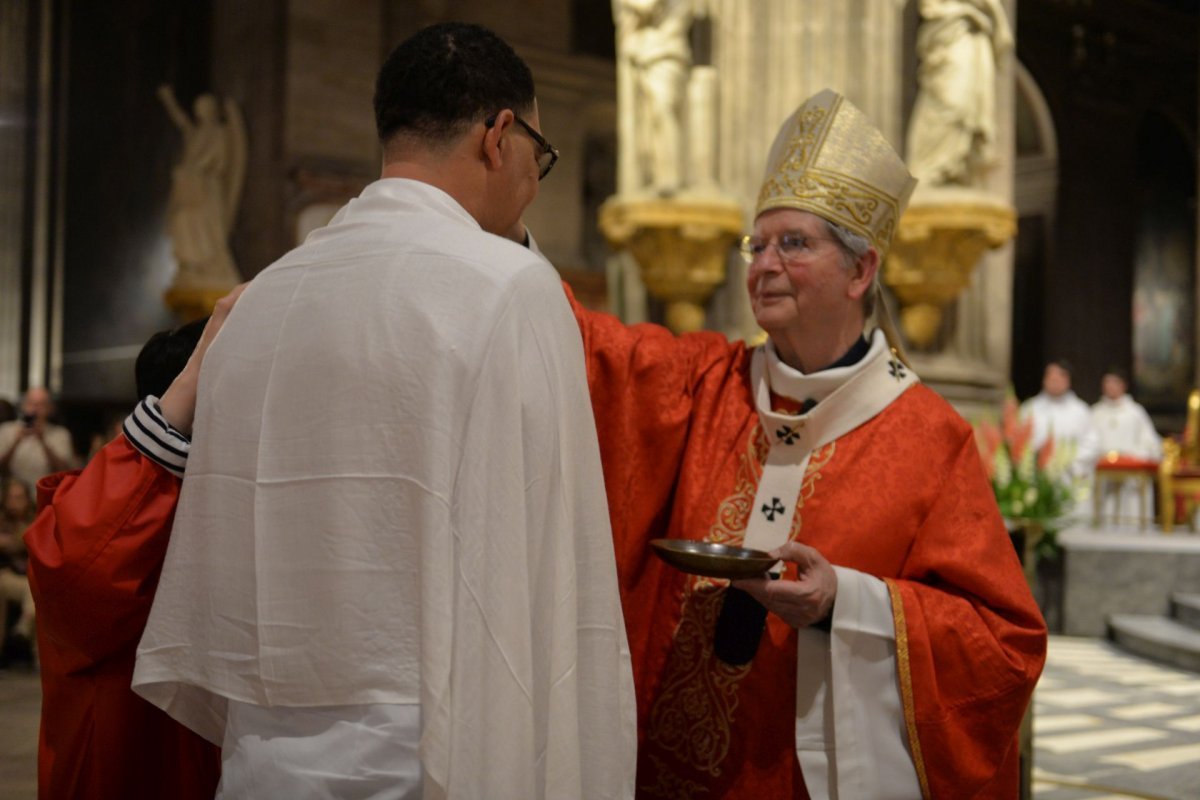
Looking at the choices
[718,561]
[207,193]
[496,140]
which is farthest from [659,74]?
[207,193]

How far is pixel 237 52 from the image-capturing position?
1330 cm

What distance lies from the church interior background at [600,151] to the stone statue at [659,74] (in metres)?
0.12

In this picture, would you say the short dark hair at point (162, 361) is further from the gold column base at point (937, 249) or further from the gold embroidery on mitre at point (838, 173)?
the gold column base at point (937, 249)

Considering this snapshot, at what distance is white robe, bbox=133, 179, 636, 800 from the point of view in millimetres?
1466

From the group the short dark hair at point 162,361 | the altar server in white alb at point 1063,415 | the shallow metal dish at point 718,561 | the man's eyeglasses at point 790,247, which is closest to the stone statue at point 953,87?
the man's eyeglasses at point 790,247

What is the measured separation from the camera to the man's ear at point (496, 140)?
165cm

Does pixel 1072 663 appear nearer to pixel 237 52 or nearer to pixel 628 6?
pixel 628 6

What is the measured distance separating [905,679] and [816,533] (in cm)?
30

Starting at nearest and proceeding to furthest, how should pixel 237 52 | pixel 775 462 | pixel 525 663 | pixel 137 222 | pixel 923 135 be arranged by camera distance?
pixel 525 663
pixel 775 462
pixel 923 135
pixel 237 52
pixel 137 222

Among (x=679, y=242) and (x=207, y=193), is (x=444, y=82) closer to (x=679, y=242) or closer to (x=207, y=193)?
(x=679, y=242)

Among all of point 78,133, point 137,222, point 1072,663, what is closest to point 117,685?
point 1072,663

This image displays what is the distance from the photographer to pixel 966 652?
224 cm

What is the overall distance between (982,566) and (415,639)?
3.79 feet

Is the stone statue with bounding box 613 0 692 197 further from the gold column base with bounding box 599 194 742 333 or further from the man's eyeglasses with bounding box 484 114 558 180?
the man's eyeglasses with bounding box 484 114 558 180
